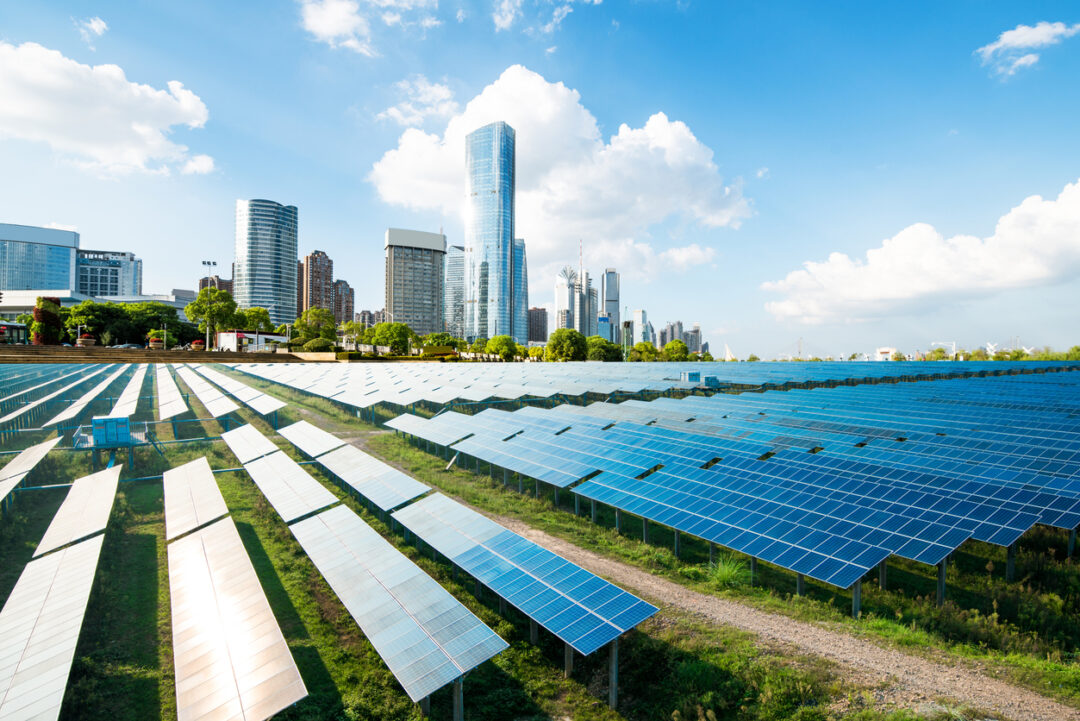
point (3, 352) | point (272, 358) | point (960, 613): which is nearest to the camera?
point (960, 613)

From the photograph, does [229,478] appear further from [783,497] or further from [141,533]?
A: [783,497]

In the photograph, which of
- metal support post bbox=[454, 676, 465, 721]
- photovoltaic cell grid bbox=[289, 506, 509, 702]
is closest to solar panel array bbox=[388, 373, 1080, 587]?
photovoltaic cell grid bbox=[289, 506, 509, 702]

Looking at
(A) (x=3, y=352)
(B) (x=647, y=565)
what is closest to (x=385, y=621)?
(B) (x=647, y=565)

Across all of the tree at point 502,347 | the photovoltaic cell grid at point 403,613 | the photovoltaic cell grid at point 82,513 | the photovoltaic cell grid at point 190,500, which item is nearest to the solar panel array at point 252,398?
the photovoltaic cell grid at point 190,500

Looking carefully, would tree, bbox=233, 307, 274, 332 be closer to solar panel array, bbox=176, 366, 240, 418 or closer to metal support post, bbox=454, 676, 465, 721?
solar panel array, bbox=176, 366, 240, 418

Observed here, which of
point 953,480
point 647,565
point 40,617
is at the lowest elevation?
point 647,565

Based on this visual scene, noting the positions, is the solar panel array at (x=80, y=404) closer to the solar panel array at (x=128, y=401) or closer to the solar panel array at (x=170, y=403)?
the solar panel array at (x=128, y=401)

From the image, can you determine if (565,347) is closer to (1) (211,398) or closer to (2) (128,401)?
(1) (211,398)

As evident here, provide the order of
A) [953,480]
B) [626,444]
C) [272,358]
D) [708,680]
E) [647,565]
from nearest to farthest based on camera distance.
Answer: [708,680], [647,565], [953,480], [626,444], [272,358]
